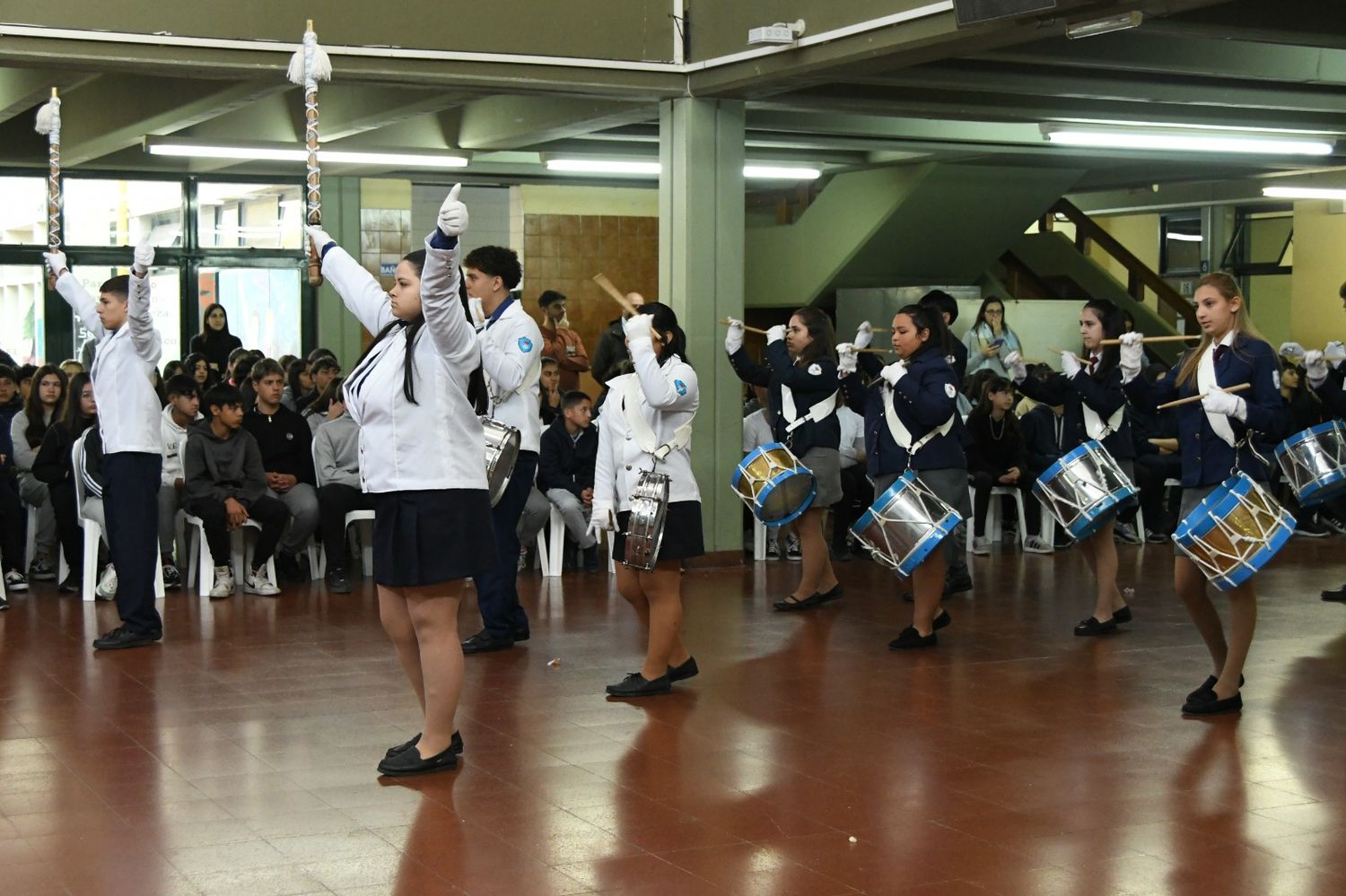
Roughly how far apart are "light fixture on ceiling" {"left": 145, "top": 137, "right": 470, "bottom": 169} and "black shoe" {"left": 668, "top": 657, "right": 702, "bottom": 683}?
8.46 m

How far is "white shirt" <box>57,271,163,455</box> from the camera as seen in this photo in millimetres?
7906

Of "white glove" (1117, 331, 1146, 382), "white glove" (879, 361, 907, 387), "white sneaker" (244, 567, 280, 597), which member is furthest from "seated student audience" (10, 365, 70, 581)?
"white glove" (1117, 331, 1146, 382)

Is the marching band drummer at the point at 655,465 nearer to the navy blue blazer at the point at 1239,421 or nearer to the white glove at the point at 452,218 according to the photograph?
the white glove at the point at 452,218

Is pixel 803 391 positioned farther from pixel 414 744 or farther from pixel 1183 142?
pixel 1183 142

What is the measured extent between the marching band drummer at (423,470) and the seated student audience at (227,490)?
4.50 m

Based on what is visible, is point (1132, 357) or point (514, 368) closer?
point (514, 368)

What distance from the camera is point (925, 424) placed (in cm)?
813

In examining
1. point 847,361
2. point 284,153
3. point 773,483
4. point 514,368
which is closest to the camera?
point 514,368

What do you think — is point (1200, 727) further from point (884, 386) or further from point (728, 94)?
point (728, 94)

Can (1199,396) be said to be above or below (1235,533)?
above

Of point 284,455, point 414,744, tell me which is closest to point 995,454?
point 284,455

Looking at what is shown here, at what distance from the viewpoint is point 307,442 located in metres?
10.7

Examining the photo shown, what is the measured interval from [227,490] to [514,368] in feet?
11.4

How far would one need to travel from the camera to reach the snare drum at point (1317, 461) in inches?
338
